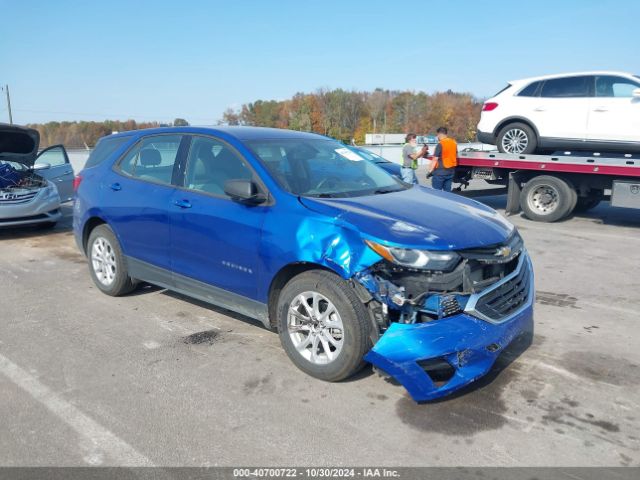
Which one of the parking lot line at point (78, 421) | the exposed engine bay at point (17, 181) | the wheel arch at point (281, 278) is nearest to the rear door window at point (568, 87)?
the wheel arch at point (281, 278)

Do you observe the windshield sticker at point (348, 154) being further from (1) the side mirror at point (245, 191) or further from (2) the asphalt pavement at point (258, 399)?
(2) the asphalt pavement at point (258, 399)

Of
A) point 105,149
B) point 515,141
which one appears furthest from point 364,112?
point 105,149

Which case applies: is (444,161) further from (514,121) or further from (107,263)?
(107,263)

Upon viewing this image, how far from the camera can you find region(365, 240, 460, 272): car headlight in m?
3.22

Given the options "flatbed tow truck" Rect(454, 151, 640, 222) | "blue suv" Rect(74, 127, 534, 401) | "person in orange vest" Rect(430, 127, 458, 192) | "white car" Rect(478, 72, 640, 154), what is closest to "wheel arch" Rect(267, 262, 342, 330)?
"blue suv" Rect(74, 127, 534, 401)

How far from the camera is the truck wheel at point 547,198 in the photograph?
965 centimetres

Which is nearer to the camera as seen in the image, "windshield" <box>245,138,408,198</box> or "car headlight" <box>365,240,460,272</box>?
"car headlight" <box>365,240,460,272</box>

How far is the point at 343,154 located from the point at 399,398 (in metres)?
2.32

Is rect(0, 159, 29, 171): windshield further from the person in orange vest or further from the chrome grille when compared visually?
the chrome grille

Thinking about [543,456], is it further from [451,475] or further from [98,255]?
[98,255]

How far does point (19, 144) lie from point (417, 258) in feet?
28.7

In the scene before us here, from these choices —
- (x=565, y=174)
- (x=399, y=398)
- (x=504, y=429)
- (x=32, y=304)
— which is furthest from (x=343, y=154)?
(x=565, y=174)

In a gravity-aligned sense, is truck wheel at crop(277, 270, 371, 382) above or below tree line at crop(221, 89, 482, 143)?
below

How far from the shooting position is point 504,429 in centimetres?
309
